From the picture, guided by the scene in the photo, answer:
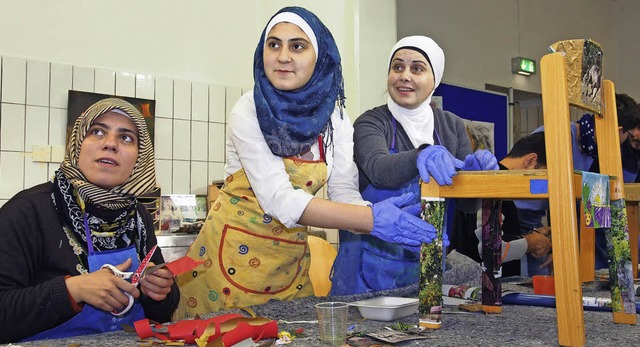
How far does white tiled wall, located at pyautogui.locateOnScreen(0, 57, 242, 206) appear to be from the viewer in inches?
117

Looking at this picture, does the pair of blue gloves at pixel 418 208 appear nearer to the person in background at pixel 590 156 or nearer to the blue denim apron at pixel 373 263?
the blue denim apron at pixel 373 263

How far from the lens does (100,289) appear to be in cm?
128

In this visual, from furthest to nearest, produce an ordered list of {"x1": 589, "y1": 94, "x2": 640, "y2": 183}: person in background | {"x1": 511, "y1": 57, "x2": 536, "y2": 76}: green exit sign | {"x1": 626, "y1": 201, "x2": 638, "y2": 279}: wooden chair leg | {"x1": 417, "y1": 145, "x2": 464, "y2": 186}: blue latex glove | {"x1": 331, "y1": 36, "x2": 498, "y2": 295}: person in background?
1. {"x1": 511, "y1": 57, "x2": 536, "y2": 76}: green exit sign
2. {"x1": 589, "y1": 94, "x2": 640, "y2": 183}: person in background
3. {"x1": 626, "y1": 201, "x2": 638, "y2": 279}: wooden chair leg
4. {"x1": 331, "y1": 36, "x2": 498, "y2": 295}: person in background
5. {"x1": 417, "y1": 145, "x2": 464, "y2": 186}: blue latex glove

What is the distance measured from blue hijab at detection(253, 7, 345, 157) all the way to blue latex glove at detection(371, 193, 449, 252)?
36 centimetres

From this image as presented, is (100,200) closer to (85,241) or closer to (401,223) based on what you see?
(85,241)

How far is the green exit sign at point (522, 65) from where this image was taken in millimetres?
5289

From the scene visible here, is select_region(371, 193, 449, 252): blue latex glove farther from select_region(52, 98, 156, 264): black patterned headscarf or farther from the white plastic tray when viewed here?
select_region(52, 98, 156, 264): black patterned headscarf

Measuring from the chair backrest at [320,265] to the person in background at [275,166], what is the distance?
16 centimetres

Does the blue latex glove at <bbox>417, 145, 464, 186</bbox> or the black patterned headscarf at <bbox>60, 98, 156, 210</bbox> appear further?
the black patterned headscarf at <bbox>60, 98, 156, 210</bbox>

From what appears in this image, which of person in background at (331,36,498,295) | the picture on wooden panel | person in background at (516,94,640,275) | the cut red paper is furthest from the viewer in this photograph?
the picture on wooden panel

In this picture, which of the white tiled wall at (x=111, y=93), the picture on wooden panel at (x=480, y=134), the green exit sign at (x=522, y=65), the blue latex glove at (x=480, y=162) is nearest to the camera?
the blue latex glove at (x=480, y=162)

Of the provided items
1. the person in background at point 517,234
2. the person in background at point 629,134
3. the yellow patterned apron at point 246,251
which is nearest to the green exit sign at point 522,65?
the person in background at point 629,134

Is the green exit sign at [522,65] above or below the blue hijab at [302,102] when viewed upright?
above

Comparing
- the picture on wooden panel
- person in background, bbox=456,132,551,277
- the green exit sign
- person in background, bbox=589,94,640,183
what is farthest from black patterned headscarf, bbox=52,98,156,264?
the green exit sign
